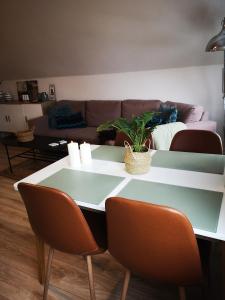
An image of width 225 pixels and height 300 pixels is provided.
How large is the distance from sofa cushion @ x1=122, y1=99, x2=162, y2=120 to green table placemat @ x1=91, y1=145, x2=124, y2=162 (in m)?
1.93

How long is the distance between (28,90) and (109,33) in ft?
8.79

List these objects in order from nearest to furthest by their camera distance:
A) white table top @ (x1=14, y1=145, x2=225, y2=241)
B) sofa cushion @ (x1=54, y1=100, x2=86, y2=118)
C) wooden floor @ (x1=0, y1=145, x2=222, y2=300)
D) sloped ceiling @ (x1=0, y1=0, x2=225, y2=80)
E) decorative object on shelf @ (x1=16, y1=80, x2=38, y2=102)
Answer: white table top @ (x1=14, y1=145, x2=225, y2=241)
wooden floor @ (x1=0, y1=145, x2=222, y2=300)
sloped ceiling @ (x1=0, y1=0, x2=225, y2=80)
sofa cushion @ (x1=54, y1=100, x2=86, y2=118)
decorative object on shelf @ (x1=16, y1=80, x2=38, y2=102)

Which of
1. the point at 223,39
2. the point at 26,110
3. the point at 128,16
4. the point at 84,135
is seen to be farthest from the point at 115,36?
the point at 26,110

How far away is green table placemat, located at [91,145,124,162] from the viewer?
1.77 m

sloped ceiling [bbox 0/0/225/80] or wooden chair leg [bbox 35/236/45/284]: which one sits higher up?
sloped ceiling [bbox 0/0/225/80]

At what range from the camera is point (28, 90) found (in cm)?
545

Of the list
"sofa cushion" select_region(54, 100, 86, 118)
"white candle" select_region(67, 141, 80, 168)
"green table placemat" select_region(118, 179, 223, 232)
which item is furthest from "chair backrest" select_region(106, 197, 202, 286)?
"sofa cushion" select_region(54, 100, 86, 118)

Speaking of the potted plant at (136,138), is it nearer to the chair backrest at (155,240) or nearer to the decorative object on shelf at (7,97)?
the chair backrest at (155,240)

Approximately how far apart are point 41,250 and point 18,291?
36 centimetres

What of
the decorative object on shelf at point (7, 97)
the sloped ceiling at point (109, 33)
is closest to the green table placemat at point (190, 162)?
the sloped ceiling at point (109, 33)

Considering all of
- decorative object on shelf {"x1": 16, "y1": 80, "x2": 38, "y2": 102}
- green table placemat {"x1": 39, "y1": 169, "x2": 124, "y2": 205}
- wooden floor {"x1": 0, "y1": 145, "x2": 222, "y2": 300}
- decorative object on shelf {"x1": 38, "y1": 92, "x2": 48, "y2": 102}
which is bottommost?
wooden floor {"x1": 0, "y1": 145, "x2": 222, "y2": 300}

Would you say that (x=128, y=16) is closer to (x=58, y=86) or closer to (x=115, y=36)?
(x=115, y=36)

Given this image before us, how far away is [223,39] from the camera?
6.74ft

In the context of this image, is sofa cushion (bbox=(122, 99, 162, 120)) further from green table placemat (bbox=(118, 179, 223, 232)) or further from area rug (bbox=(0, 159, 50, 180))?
green table placemat (bbox=(118, 179, 223, 232))
